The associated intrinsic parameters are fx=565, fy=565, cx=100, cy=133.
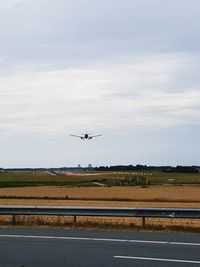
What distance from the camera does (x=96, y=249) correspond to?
11.6 metres

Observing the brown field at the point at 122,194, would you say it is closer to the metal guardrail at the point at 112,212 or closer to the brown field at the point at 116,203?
the brown field at the point at 116,203

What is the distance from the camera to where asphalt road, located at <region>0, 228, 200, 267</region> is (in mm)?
9891

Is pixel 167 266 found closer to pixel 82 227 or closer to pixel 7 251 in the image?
pixel 7 251

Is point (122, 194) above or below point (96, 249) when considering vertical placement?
above

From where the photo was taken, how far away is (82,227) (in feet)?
55.5

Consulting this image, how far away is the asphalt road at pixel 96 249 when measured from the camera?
9891mm

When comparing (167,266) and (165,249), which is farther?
(165,249)

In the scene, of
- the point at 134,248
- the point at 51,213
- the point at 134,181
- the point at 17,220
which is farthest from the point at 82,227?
the point at 134,181

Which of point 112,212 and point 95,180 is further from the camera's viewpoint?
point 95,180

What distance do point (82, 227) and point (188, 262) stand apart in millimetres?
7563

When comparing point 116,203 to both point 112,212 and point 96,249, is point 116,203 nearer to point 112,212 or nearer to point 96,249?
point 112,212

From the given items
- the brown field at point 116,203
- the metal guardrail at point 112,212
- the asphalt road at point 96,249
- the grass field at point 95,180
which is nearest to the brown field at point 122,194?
the brown field at point 116,203

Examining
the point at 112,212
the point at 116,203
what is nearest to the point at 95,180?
the point at 116,203

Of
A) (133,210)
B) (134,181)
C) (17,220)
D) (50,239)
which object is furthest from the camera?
(134,181)
